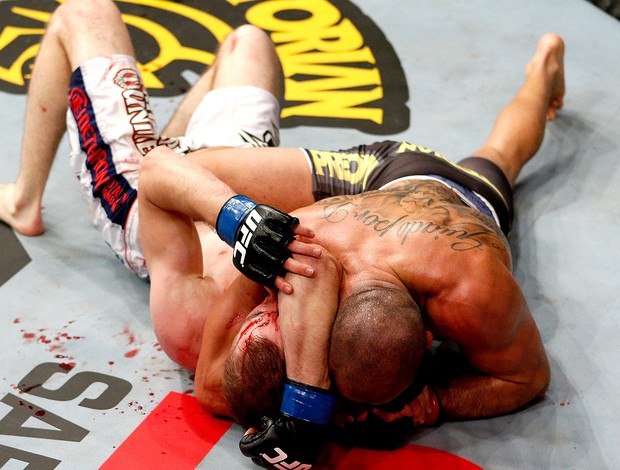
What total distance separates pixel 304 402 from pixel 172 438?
42cm

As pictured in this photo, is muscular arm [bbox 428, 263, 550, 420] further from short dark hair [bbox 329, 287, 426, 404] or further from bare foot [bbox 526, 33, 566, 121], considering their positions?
bare foot [bbox 526, 33, 566, 121]

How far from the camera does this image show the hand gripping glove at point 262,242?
1774 millimetres

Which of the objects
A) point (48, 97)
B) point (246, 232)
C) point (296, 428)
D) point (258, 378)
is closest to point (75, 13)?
point (48, 97)

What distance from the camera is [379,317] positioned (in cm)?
169

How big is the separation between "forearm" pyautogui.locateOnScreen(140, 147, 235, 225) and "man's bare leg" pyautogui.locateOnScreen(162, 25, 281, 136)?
66cm

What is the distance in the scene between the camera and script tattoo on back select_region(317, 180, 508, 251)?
6.29 ft

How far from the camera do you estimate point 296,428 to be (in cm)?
174

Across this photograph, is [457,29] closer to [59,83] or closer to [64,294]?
[59,83]

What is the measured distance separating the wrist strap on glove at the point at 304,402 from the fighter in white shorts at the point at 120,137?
2.72ft

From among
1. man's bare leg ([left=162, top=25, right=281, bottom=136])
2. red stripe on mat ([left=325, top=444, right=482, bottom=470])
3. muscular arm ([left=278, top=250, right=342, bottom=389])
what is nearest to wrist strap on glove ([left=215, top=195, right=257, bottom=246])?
muscular arm ([left=278, top=250, right=342, bottom=389])

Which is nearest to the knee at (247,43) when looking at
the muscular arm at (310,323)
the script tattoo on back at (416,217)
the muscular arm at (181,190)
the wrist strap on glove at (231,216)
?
the muscular arm at (181,190)

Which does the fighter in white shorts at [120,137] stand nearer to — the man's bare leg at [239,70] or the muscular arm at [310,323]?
the man's bare leg at [239,70]

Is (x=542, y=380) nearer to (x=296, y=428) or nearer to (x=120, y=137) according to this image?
(x=296, y=428)

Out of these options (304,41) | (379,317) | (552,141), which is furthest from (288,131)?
(379,317)
